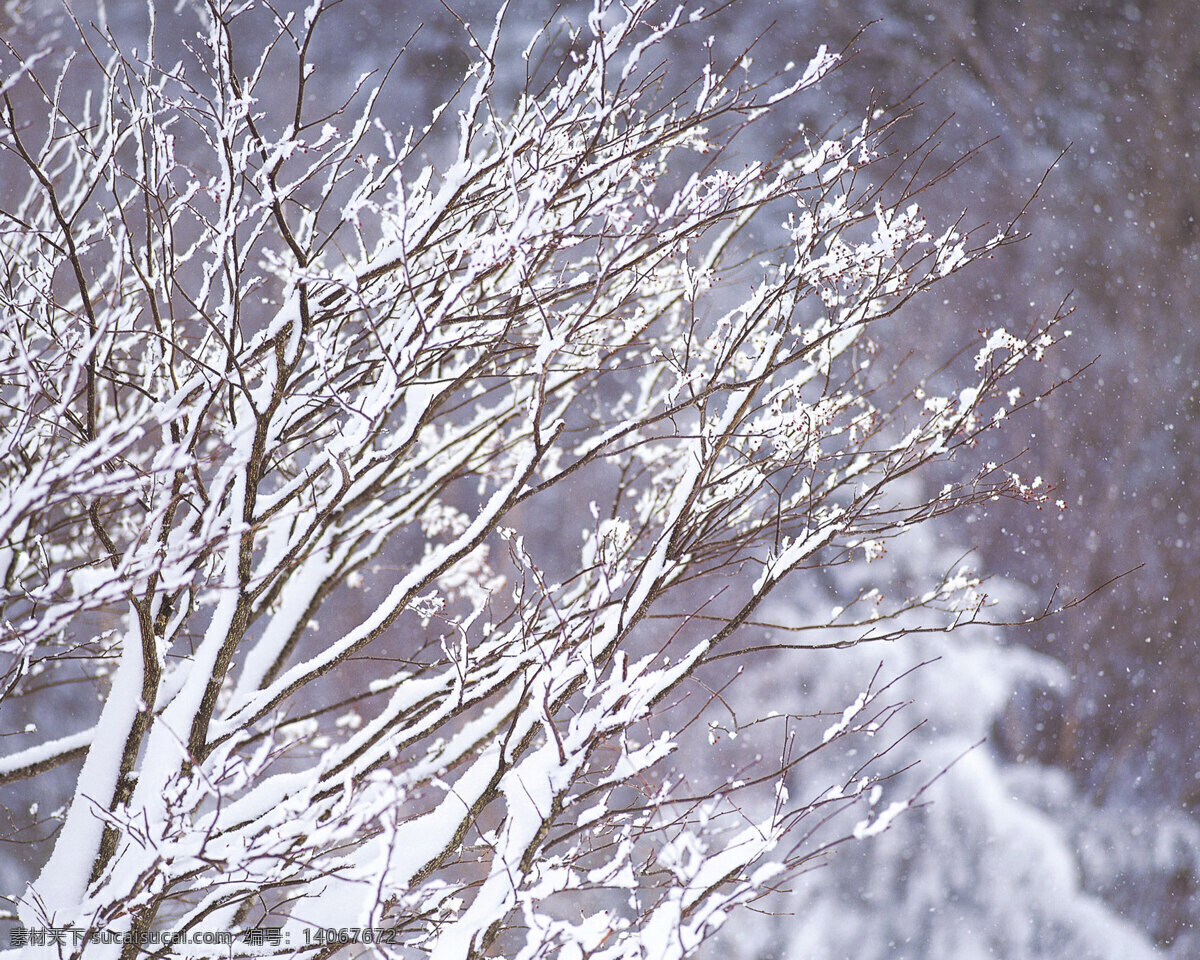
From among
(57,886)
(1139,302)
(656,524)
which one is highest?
(1139,302)

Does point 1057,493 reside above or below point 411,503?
above

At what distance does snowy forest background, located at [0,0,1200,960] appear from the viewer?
9.52 meters

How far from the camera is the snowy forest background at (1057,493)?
952cm

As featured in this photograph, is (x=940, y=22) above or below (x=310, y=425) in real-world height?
above

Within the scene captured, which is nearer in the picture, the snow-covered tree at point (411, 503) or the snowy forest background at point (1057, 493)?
the snow-covered tree at point (411, 503)

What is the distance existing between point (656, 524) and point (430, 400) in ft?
4.27

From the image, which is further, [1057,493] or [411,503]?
[1057,493]

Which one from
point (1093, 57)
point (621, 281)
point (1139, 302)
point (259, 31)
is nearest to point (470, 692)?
point (621, 281)

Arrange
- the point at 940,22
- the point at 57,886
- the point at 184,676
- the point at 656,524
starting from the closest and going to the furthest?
the point at 57,886
the point at 184,676
the point at 656,524
the point at 940,22

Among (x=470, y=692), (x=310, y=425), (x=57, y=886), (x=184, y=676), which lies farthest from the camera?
(x=310, y=425)

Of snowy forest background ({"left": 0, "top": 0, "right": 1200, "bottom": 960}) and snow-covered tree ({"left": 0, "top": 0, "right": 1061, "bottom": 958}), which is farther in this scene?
snowy forest background ({"left": 0, "top": 0, "right": 1200, "bottom": 960})

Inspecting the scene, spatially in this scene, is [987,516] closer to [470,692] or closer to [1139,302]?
[1139,302]

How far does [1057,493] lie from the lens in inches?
368

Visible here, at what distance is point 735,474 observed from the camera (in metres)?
2.73
